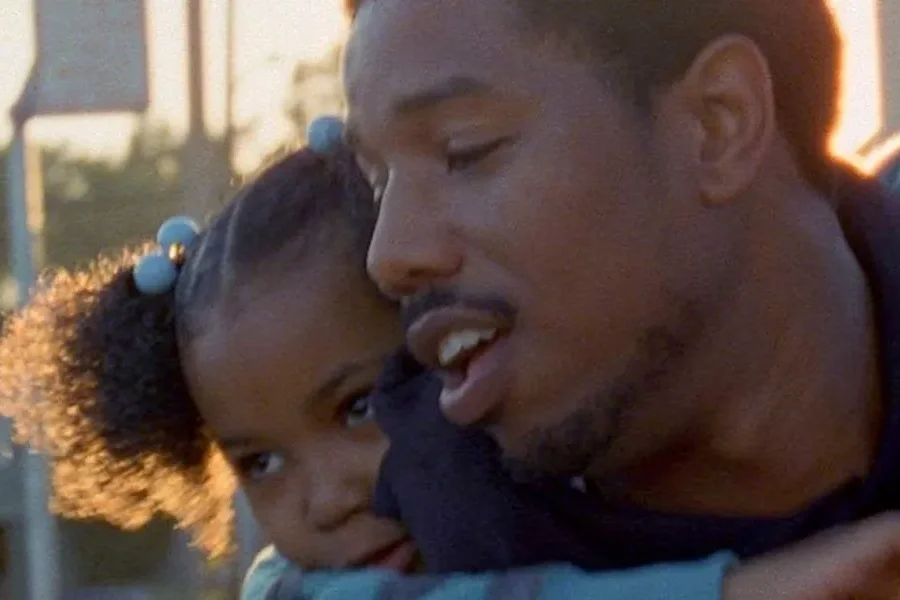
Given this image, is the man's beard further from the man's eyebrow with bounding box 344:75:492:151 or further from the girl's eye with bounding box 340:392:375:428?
the girl's eye with bounding box 340:392:375:428

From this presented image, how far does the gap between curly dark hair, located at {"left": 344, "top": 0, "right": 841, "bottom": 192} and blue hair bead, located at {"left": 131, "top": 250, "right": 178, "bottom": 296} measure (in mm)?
513

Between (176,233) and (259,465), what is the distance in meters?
0.27

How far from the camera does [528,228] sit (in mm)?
951

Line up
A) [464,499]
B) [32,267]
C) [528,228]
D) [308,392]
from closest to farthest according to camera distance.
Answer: [528,228]
[464,499]
[308,392]
[32,267]

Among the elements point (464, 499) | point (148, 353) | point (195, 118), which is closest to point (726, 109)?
point (464, 499)

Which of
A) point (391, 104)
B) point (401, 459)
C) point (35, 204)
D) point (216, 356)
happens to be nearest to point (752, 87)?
point (391, 104)

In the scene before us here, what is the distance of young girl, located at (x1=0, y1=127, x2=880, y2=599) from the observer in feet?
4.38

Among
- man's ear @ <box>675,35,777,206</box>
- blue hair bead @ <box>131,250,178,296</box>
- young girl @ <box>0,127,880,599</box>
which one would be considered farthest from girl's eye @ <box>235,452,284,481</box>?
man's ear @ <box>675,35,777,206</box>

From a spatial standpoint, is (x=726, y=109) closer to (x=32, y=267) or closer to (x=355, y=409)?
(x=355, y=409)

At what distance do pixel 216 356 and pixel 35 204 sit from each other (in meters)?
1.59

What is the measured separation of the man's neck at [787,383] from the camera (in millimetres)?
1023

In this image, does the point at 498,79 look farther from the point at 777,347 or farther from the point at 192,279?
the point at 192,279

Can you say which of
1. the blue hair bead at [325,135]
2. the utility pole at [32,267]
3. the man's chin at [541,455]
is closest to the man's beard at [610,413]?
the man's chin at [541,455]

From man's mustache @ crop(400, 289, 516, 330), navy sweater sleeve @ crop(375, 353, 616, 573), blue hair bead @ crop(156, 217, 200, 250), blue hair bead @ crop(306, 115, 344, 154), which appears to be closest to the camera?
man's mustache @ crop(400, 289, 516, 330)
